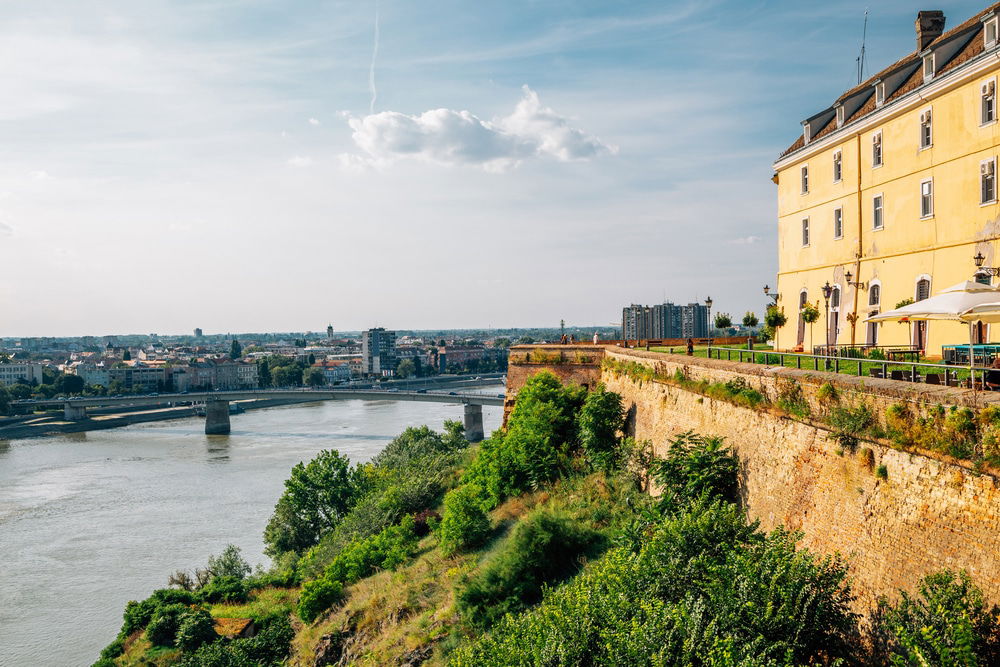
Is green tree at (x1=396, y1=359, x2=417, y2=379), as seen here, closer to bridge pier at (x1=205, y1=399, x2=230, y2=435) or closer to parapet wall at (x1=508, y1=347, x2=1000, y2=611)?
bridge pier at (x1=205, y1=399, x2=230, y2=435)

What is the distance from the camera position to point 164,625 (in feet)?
69.2

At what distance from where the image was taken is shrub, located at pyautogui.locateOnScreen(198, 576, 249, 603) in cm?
2364

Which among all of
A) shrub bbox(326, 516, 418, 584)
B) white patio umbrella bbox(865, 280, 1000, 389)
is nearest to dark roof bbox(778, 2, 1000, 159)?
white patio umbrella bbox(865, 280, 1000, 389)

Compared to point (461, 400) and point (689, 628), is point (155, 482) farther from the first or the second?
point (689, 628)

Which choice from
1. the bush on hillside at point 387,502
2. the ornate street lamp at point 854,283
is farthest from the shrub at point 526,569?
the bush on hillside at point 387,502

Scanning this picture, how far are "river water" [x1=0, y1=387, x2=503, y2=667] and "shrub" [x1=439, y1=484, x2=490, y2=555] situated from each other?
11.6m

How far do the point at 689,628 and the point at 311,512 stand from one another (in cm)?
2699

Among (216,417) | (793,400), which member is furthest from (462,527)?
(216,417)

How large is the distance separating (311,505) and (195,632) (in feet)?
39.1

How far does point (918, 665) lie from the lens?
6223mm

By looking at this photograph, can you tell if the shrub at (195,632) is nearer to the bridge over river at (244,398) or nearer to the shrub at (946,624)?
the shrub at (946,624)

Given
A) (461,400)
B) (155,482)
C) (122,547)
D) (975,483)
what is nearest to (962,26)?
(975,483)

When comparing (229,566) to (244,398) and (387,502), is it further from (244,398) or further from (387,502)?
(244,398)

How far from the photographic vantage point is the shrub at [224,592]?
23.6 metres
